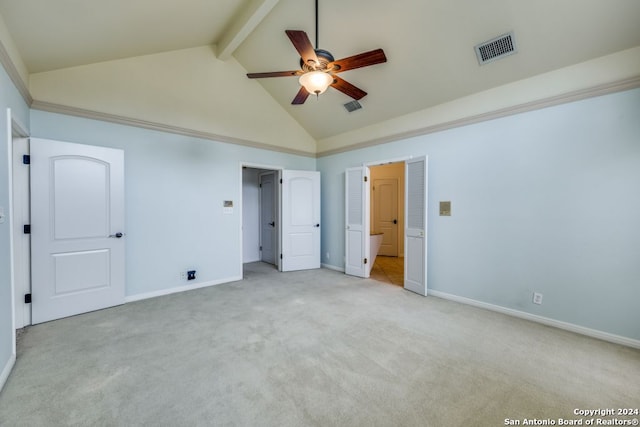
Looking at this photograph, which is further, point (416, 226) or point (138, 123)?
point (416, 226)

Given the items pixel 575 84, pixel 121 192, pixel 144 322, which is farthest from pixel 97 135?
pixel 575 84

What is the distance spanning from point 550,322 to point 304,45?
386 cm

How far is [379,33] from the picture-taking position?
10.4ft

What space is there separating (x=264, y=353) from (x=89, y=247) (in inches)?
105

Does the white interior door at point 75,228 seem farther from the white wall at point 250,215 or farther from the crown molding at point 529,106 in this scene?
the crown molding at point 529,106

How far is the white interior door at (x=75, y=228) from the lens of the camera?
2910 millimetres

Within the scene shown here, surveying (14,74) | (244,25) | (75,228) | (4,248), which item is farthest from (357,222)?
(14,74)

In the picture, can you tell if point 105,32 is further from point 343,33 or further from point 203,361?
point 203,361

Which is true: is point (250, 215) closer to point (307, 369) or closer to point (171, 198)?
point (171, 198)

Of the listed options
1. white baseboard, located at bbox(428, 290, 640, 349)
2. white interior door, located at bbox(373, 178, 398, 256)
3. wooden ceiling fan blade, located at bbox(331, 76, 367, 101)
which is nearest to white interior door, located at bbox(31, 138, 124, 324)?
wooden ceiling fan blade, located at bbox(331, 76, 367, 101)

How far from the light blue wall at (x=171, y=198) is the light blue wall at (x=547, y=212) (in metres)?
3.36

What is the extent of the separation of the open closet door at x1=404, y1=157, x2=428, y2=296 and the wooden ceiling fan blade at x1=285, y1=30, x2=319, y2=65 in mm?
2281

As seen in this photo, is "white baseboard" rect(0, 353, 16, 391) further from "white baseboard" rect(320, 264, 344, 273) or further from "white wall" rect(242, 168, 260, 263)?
"white baseboard" rect(320, 264, 344, 273)

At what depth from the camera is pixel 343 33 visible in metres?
3.30
